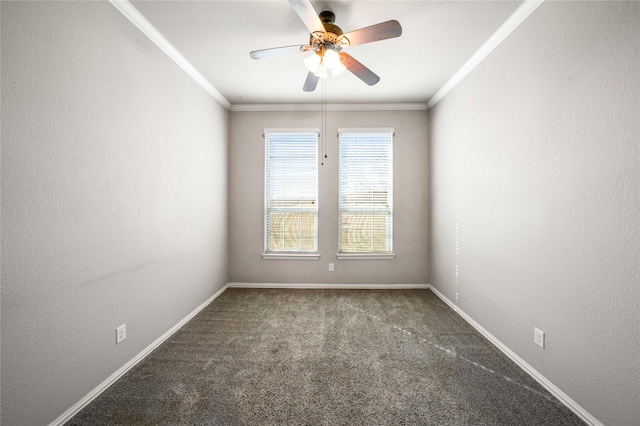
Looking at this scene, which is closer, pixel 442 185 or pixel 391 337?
pixel 391 337

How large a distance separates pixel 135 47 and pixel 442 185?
11.3 ft

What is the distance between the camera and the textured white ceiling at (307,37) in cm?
192

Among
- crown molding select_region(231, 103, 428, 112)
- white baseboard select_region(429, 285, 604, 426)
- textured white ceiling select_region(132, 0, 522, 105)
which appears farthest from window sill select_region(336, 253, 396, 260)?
textured white ceiling select_region(132, 0, 522, 105)

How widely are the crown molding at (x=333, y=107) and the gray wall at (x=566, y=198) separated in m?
1.18

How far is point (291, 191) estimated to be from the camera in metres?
3.84

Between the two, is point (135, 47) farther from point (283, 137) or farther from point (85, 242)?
point (283, 137)

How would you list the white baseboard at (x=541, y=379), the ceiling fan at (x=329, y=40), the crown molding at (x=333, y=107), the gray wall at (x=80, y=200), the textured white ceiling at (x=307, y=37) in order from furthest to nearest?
1. the crown molding at (x=333, y=107)
2. the textured white ceiling at (x=307, y=37)
3. the ceiling fan at (x=329, y=40)
4. the white baseboard at (x=541, y=379)
5. the gray wall at (x=80, y=200)

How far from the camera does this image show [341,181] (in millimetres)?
3811

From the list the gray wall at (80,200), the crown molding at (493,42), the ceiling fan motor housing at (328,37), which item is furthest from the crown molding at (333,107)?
the ceiling fan motor housing at (328,37)

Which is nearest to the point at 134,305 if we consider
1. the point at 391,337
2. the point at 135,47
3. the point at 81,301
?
the point at 81,301

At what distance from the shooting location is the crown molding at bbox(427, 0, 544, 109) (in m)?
1.87

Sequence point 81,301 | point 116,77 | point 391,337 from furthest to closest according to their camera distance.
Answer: point 391,337
point 116,77
point 81,301

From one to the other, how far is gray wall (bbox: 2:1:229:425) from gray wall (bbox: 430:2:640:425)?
2.98 meters

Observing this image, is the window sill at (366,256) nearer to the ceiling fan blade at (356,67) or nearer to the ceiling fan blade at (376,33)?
the ceiling fan blade at (356,67)
